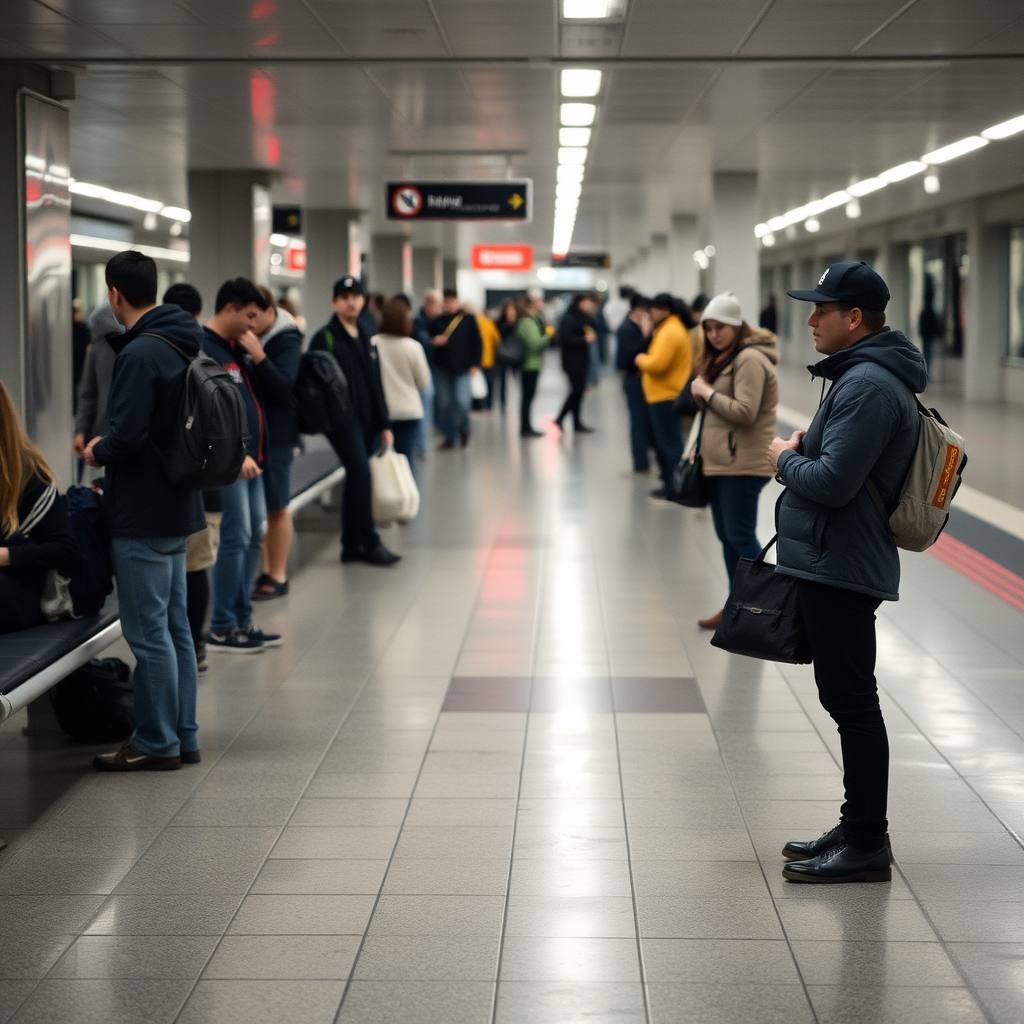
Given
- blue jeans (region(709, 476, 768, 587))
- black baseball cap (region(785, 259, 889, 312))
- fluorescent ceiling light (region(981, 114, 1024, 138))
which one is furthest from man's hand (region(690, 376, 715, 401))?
fluorescent ceiling light (region(981, 114, 1024, 138))

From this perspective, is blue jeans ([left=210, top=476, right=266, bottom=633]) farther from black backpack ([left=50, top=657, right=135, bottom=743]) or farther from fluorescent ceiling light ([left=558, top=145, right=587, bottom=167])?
fluorescent ceiling light ([left=558, top=145, right=587, bottom=167])

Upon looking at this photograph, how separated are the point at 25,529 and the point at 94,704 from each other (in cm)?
82

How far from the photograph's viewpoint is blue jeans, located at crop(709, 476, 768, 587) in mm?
7562

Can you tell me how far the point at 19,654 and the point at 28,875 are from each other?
84 centimetres

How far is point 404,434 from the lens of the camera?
11227mm

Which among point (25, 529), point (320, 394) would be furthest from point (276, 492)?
point (25, 529)

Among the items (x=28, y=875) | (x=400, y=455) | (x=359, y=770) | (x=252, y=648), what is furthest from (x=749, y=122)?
(x=28, y=875)

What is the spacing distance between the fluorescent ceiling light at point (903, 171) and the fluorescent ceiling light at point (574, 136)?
15.0 feet

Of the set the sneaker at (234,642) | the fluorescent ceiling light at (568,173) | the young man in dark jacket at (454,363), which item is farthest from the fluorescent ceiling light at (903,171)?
the sneaker at (234,642)

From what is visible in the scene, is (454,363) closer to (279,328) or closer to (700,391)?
(279,328)

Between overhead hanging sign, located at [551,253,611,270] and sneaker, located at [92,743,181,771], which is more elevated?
overhead hanging sign, located at [551,253,611,270]

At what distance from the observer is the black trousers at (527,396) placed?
20438mm

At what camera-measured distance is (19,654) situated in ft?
16.4

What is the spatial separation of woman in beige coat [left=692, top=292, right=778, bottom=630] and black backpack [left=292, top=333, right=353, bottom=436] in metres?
2.33
